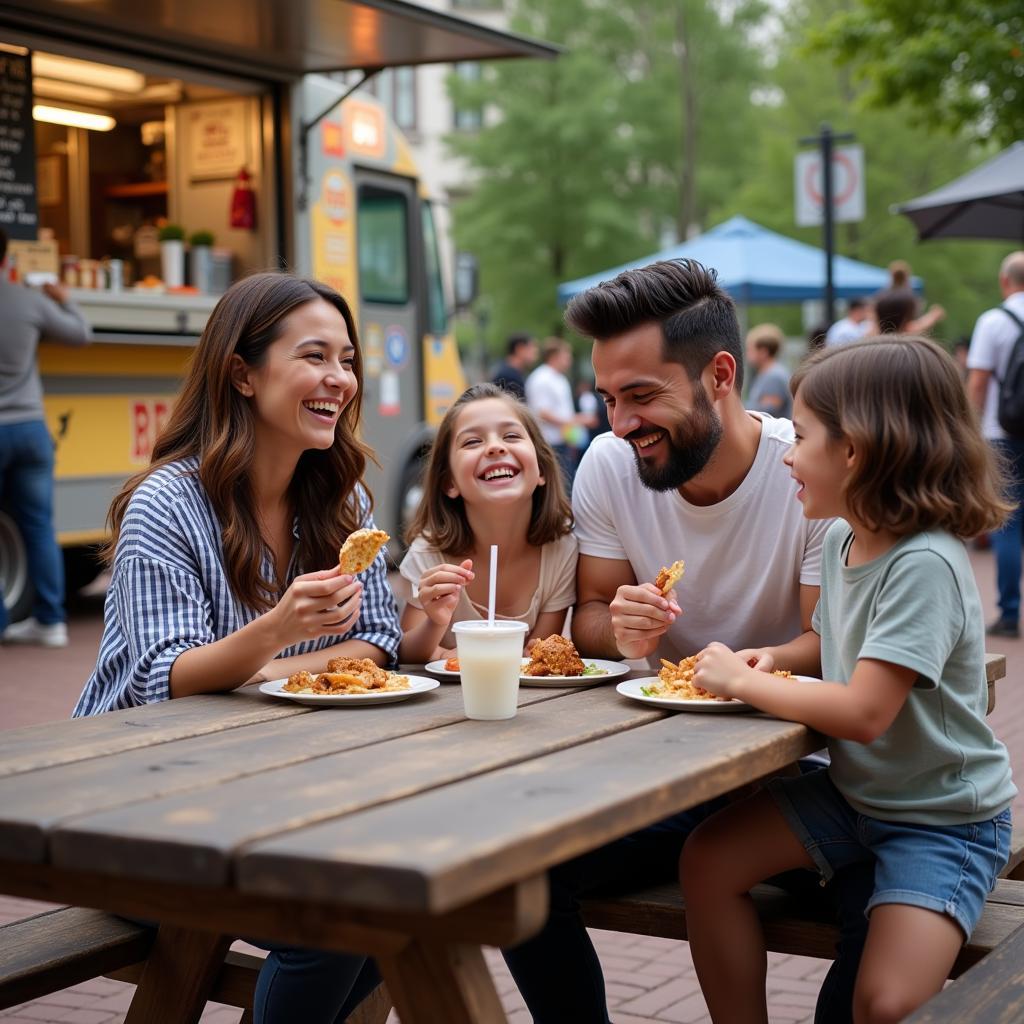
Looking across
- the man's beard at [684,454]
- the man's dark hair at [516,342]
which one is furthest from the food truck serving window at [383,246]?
the man's beard at [684,454]

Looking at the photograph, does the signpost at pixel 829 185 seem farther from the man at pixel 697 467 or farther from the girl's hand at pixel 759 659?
the girl's hand at pixel 759 659

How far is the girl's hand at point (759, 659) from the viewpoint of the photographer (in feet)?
9.12

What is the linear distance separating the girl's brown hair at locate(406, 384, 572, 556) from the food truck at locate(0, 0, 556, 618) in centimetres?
463

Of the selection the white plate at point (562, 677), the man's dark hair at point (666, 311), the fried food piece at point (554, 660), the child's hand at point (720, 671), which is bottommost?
the white plate at point (562, 677)

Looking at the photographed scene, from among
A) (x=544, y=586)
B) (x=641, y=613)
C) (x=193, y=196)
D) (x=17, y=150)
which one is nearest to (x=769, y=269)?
(x=193, y=196)

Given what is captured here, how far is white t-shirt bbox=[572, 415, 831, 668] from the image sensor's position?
3.26 meters

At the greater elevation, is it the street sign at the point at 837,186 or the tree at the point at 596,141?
the tree at the point at 596,141

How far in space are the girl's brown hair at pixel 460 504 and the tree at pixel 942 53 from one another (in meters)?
12.2

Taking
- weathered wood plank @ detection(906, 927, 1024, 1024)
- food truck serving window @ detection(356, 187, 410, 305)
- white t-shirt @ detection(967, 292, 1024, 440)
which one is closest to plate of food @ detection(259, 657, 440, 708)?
weathered wood plank @ detection(906, 927, 1024, 1024)

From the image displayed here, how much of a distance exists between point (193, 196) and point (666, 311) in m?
8.00

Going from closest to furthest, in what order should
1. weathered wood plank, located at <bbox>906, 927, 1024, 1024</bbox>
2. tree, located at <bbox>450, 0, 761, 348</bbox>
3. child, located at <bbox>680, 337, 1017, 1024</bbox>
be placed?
weathered wood plank, located at <bbox>906, 927, 1024, 1024</bbox>, child, located at <bbox>680, 337, 1017, 1024</bbox>, tree, located at <bbox>450, 0, 761, 348</bbox>

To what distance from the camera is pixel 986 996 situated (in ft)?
7.61

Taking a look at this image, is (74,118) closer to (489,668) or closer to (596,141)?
(489,668)

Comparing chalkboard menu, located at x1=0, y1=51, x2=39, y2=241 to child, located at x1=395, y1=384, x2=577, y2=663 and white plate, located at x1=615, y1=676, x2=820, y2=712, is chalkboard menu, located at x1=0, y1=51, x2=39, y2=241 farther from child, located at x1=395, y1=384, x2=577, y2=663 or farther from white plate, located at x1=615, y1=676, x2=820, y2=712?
white plate, located at x1=615, y1=676, x2=820, y2=712
